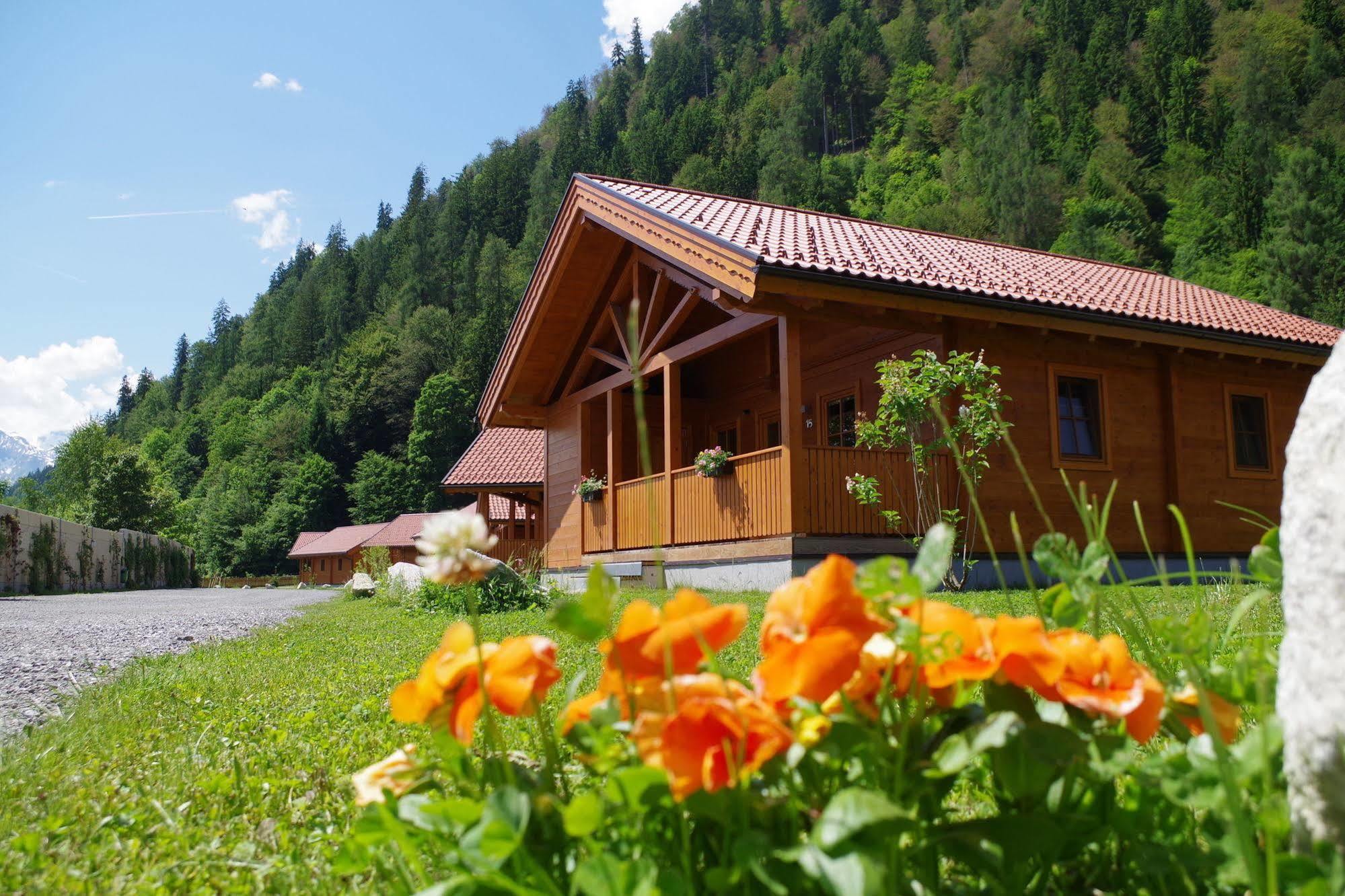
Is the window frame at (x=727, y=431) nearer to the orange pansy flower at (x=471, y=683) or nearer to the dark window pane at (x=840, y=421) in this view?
the dark window pane at (x=840, y=421)

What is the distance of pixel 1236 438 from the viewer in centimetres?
1267

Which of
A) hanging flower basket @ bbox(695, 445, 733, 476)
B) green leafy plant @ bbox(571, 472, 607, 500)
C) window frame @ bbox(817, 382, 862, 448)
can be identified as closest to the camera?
hanging flower basket @ bbox(695, 445, 733, 476)

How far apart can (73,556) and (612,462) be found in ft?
71.3

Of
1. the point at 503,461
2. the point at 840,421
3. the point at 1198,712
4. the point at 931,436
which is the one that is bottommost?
the point at 1198,712

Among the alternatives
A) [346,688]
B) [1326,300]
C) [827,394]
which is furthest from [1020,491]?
[1326,300]

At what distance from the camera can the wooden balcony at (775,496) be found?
395 inches

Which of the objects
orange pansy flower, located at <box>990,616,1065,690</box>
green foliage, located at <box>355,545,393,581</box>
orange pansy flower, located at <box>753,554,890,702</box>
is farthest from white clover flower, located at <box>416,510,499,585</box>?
green foliage, located at <box>355,545,393,581</box>

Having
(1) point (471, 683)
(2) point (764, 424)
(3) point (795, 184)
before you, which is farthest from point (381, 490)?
(1) point (471, 683)

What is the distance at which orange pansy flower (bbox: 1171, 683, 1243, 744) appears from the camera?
3.31 feet

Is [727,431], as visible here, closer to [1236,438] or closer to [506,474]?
[1236,438]

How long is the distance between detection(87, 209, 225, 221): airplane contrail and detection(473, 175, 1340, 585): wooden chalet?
43.2ft

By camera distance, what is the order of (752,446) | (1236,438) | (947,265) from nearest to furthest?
(947,265) < (1236,438) < (752,446)

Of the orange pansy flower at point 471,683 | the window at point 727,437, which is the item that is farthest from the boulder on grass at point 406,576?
the orange pansy flower at point 471,683

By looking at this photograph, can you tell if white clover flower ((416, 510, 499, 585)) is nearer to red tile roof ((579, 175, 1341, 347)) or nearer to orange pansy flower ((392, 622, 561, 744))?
orange pansy flower ((392, 622, 561, 744))
